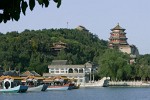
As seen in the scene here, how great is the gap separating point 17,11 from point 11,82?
149 feet

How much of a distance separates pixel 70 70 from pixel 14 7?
233ft

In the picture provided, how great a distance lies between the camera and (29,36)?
81.5 metres

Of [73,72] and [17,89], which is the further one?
[73,72]

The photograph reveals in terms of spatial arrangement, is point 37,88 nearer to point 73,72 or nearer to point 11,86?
point 11,86

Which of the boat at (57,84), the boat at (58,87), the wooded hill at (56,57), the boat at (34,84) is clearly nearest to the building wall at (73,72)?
the wooded hill at (56,57)

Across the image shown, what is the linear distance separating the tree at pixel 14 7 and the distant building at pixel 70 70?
66.3 m

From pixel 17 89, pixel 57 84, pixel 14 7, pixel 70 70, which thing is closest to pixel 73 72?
pixel 70 70

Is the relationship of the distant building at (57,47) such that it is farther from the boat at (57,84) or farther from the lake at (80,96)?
the lake at (80,96)

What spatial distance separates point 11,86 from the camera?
4681 centimetres

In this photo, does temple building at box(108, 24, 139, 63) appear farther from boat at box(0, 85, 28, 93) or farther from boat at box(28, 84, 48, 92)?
boat at box(0, 85, 28, 93)

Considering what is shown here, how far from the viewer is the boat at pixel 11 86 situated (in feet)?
150

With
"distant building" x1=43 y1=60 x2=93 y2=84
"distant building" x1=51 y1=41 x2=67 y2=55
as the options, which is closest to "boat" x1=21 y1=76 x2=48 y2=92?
"distant building" x1=43 y1=60 x2=93 y2=84

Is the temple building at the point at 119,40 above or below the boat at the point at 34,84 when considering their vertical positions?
above

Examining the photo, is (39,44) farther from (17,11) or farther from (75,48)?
(17,11)
